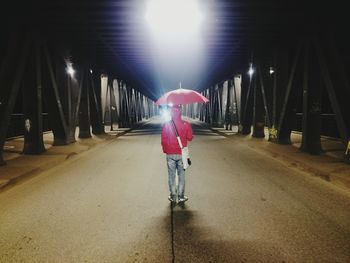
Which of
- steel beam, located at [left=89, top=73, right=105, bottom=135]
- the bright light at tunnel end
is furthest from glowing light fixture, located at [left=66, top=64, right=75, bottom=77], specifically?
the bright light at tunnel end

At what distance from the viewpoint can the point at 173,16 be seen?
1127 cm

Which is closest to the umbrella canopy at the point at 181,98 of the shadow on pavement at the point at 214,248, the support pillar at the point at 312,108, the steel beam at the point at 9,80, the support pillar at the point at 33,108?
the shadow on pavement at the point at 214,248

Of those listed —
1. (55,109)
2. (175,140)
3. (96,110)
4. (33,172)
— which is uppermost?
(55,109)

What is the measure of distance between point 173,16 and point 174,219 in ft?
26.2

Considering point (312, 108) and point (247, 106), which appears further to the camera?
point (247, 106)

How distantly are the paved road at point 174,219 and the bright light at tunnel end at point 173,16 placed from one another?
16.4ft

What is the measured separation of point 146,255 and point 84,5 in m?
8.10

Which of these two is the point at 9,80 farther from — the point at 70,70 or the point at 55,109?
the point at 70,70

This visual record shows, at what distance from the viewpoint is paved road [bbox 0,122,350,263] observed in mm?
3924

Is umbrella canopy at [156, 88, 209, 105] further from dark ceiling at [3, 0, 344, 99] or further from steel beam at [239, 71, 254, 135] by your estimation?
steel beam at [239, 71, 254, 135]

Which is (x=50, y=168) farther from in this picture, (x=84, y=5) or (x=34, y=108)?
(x=84, y=5)

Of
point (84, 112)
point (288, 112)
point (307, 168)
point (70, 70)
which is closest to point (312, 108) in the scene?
point (288, 112)

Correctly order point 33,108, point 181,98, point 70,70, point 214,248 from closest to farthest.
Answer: point 214,248 < point 181,98 < point 33,108 < point 70,70

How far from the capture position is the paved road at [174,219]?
3.92m
